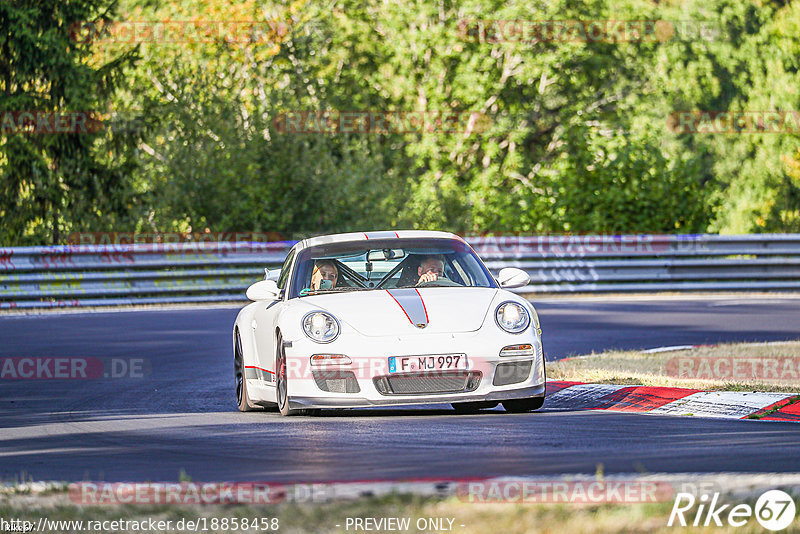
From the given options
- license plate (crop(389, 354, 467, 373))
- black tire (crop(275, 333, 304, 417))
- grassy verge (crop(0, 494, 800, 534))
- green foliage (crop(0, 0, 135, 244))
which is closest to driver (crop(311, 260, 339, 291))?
black tire (crop(275, 333, 304, 417))

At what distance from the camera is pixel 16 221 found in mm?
32562

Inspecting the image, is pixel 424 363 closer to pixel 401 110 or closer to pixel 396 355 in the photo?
pixel 396 355

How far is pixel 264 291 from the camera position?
1077 centimetres

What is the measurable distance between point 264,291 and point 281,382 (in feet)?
3.32

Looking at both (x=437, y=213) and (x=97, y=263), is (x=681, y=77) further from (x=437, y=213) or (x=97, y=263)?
(x=97, y=263)

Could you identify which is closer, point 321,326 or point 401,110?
point 321,326

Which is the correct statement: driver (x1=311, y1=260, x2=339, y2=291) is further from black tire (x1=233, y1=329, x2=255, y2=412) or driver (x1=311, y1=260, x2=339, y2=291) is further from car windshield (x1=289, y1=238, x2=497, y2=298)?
black tire (x1=233, y1=329, x2=255, y2=412)

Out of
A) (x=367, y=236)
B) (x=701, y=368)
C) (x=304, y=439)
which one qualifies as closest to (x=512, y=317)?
(x=367, y=236)

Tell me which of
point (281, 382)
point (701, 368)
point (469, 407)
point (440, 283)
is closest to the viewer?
point (281, 382)

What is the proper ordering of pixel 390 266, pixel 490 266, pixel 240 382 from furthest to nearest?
pixel 490 266 < pixel 240 382 < pixel 390 266

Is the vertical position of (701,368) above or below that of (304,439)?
below

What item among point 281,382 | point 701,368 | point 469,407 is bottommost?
point 701,368

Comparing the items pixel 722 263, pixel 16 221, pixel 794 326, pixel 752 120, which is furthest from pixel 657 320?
pixel 752 120

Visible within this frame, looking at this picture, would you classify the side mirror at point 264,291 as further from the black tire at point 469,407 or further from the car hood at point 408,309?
the black tire at point 469,407
